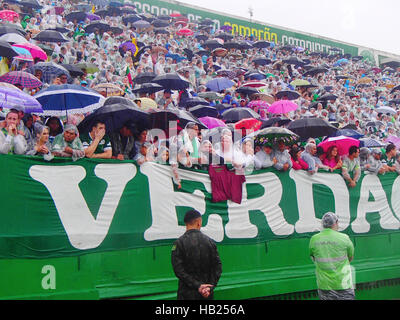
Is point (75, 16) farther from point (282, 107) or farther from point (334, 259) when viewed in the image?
point (334, 259)

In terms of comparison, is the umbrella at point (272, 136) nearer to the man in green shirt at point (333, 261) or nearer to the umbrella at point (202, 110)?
the man in green shirt at point (333, 261)

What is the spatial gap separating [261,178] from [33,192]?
3.95 meters

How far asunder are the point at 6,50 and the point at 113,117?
5942 millimetres

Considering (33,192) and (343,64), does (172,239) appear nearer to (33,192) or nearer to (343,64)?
(33,192)

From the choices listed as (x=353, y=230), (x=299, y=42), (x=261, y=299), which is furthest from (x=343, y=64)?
(x=261, y=299)

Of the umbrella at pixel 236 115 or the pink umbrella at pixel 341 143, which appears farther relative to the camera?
the umbrella at pixel 236 115

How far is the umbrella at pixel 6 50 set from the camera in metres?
12.0

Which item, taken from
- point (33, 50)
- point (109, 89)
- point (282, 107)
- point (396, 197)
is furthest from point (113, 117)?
point (282, 107)

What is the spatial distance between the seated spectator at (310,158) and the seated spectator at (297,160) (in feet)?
0.31

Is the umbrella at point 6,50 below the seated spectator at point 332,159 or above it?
above

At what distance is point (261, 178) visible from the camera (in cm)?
858

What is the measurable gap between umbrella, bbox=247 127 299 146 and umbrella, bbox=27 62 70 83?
5479 millimetres

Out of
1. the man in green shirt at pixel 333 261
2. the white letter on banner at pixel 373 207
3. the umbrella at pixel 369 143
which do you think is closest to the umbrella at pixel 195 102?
the umbrella at pixel 369 143
